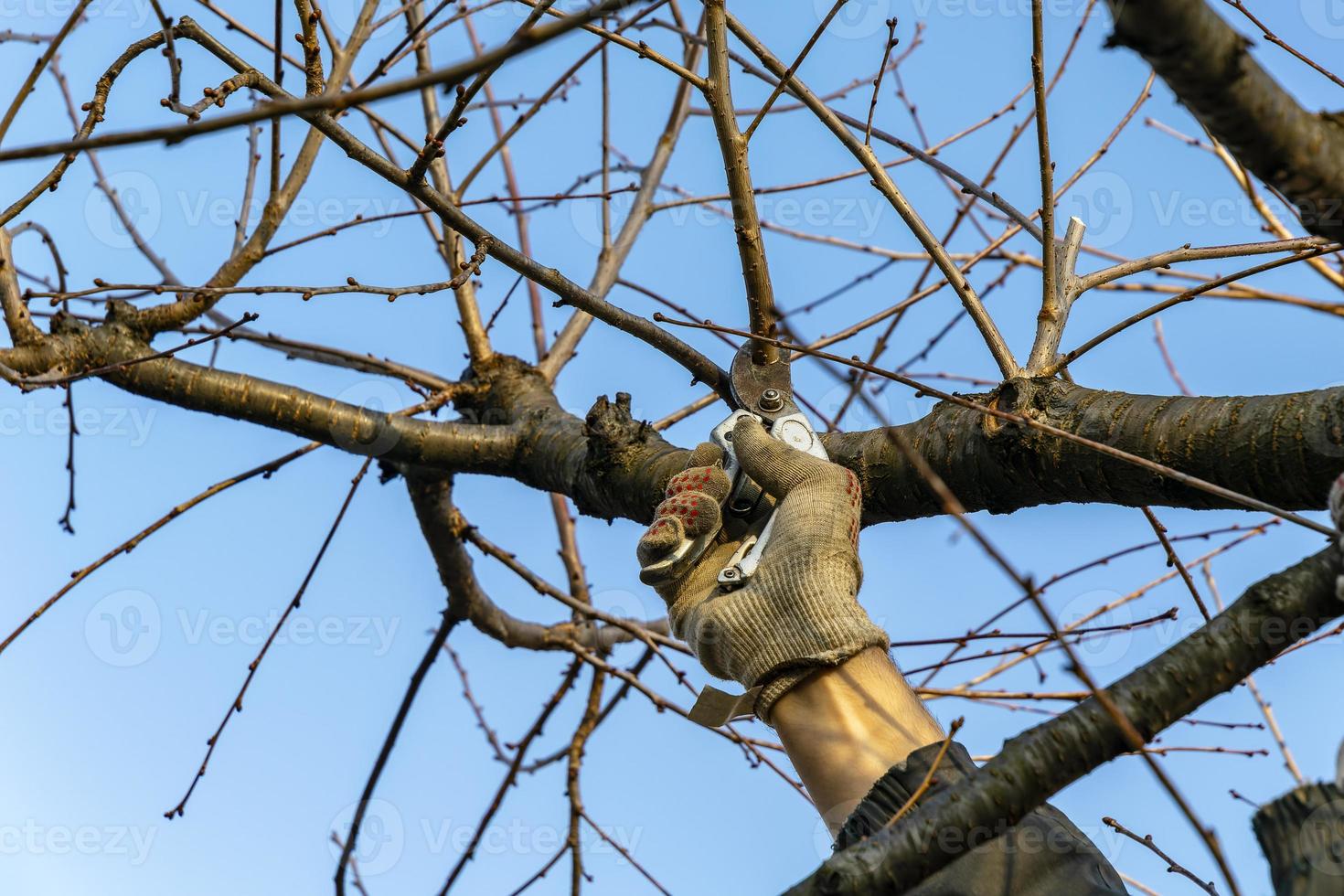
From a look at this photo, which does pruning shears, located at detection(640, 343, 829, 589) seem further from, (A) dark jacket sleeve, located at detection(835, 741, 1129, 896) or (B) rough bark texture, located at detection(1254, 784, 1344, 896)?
(B) rough bark texture, located at detection(1254, 784, 1344, 896)

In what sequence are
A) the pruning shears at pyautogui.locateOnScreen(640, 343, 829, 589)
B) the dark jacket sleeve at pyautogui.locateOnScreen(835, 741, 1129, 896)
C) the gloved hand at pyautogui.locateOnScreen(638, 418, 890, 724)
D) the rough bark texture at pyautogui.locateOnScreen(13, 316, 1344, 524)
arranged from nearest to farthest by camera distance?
the dark jacket sleeve at pyautogui.locateOnScreen(835, 741, 1129, 896) → the rough bark texture at pyautogui.locateOnScreen(13, 316, 1344, 524) → the gloved hand at pyautogui.locateOnScreen(638, 418, 890, 724) → the pruning shears at pyautogui.locateOnScreen(640, 343, 829, 589)

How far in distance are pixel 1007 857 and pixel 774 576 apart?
0.66 m

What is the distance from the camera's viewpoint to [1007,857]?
160cm

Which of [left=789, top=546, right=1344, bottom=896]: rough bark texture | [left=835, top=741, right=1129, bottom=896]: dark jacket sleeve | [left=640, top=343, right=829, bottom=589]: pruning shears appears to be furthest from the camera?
[left=640, top=343, right=829, bottom=589]: pruning shears

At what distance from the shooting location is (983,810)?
119 cm

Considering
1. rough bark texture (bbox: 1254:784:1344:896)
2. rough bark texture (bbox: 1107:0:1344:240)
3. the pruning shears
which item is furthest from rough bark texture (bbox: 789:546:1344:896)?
the pruning shears

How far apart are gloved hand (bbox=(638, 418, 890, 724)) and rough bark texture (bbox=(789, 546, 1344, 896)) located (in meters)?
0.78

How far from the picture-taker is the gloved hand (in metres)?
2.03

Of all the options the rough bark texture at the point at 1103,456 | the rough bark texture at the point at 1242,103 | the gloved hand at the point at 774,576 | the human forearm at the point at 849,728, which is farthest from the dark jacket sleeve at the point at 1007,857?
the rough bark texture at the point at 1242,103

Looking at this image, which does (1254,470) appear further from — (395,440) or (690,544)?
(395,440)

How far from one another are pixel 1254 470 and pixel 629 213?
101 inches

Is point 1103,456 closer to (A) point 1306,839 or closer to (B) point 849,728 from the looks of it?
(B) point 849,728

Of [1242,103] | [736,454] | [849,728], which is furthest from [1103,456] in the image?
[1242,103]

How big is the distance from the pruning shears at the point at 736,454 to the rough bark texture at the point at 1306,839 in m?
1.10
